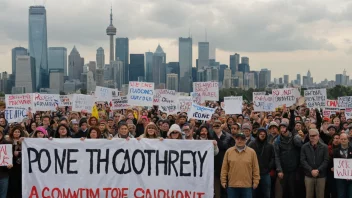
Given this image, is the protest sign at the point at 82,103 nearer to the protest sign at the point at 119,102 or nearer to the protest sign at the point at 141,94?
the protest sign at the point at 119,102

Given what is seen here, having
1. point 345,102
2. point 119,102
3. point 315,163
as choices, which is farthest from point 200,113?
point 345,102

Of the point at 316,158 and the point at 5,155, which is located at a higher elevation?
the point at 5,155

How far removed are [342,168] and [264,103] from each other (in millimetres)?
11863

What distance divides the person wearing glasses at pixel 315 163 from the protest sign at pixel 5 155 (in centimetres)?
546

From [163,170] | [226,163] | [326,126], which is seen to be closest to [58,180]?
[163,170]

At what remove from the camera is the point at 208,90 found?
2434 cm

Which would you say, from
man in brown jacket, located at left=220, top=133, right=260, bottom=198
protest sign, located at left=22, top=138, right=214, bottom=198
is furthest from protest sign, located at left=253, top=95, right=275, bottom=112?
man in brown jacket, located at left=220, top=133, right=260, bottom=198

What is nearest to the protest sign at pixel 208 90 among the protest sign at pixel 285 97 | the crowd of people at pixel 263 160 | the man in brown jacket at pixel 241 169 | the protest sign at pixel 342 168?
the protest sign at pixel 285 97

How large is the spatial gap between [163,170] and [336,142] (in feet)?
11.3

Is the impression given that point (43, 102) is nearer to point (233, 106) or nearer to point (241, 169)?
point (233, 106)

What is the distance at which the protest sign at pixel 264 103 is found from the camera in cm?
2242

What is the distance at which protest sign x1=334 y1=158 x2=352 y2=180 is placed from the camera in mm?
10703

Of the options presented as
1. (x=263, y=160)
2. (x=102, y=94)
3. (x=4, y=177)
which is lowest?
(x=4, y=177)

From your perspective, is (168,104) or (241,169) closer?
(241,169)
